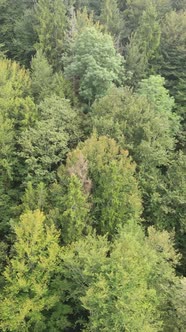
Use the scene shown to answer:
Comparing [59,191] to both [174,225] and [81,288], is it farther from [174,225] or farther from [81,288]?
[174,225]

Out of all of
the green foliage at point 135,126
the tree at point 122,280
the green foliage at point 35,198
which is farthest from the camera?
the green foliage at point 135,126

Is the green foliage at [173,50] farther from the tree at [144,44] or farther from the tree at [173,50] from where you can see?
the tree at [144,44]

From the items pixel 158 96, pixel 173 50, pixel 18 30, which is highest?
pixel 173 50

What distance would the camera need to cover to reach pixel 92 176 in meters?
29.3

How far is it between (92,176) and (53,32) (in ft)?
86.9

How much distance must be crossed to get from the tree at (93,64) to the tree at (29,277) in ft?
67.2

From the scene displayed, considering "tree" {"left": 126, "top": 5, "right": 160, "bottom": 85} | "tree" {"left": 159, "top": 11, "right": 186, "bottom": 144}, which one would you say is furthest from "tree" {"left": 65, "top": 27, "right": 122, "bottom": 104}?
"tree" {"left": 159, "top": 11, "right": 186, "bottom": 144}

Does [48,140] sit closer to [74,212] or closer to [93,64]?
[74,212]

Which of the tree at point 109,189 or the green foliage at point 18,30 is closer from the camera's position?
the tree at point 109,189

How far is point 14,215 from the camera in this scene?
31.3 metres

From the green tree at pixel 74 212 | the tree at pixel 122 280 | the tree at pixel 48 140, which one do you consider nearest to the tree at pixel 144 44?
the tree at pixel 48 140

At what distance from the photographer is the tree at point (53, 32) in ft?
154

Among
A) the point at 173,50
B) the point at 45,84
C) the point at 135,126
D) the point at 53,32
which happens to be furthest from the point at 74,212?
the point at 173,50

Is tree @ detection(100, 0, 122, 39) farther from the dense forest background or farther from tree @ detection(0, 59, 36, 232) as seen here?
tree @ detection(0, 59, 36, 232)
